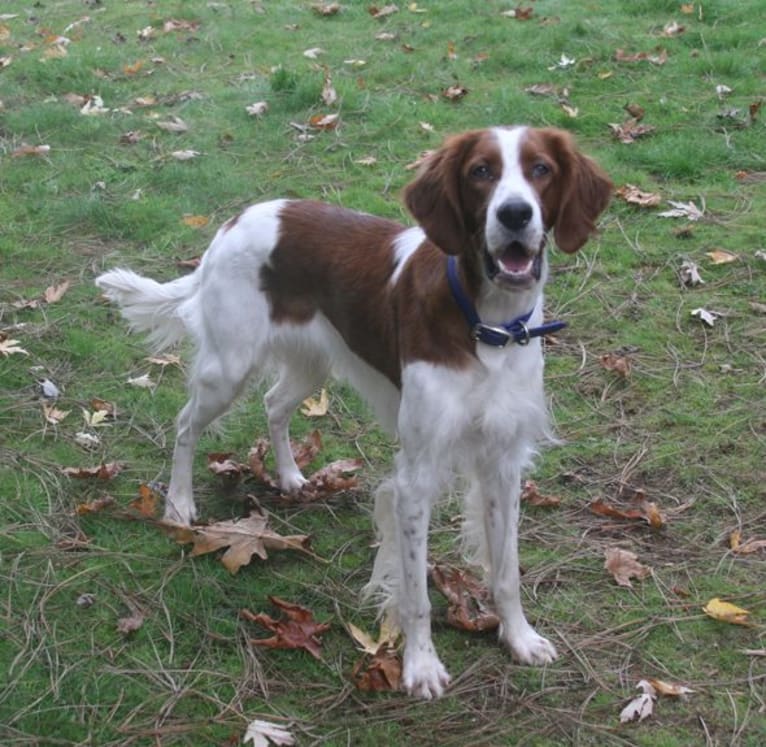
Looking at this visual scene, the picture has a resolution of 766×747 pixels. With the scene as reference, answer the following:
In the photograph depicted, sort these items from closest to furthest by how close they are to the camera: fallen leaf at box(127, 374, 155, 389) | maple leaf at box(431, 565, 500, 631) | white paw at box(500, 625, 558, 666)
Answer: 1. white paw at box(500, 625, 558, 666)
2. maple leaf at box(431, 565, 500, 631)
3. fallen leaf at box(127, 374, 155, 389)

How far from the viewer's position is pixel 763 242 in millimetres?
5727

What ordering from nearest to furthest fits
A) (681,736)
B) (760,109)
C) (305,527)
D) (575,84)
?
(681,736) → (305,527) → (760,109) → (575,84)

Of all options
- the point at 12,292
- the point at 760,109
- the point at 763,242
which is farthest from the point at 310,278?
the point at 760,109

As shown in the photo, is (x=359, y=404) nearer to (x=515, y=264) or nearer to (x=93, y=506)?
(x=93, y=506)

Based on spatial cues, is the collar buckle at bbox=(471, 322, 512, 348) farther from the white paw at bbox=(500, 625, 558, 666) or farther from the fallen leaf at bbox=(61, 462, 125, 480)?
the fallen leaf at bbox=(61, 462, 125, 480)

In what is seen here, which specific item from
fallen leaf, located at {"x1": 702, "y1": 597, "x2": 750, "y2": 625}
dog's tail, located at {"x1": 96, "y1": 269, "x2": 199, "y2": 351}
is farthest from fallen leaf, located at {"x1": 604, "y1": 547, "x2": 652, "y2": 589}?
dog's tail, located at {"x1": 96, "y1": 269, "x2": 199, "y2": 351}

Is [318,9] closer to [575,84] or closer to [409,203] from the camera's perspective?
[575,84]

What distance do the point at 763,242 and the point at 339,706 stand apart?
368 centimetres

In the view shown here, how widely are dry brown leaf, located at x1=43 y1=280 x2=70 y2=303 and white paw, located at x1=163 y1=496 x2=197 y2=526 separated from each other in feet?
6.03

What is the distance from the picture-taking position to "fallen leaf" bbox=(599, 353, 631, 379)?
480 cm

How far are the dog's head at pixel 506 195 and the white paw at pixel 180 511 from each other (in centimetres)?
161

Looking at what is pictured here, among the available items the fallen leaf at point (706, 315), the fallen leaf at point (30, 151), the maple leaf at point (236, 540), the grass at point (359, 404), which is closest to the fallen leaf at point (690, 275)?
the grass at point (359, 404)

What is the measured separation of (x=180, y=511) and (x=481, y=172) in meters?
1.86

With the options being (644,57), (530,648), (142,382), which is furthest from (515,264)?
(644,57)
